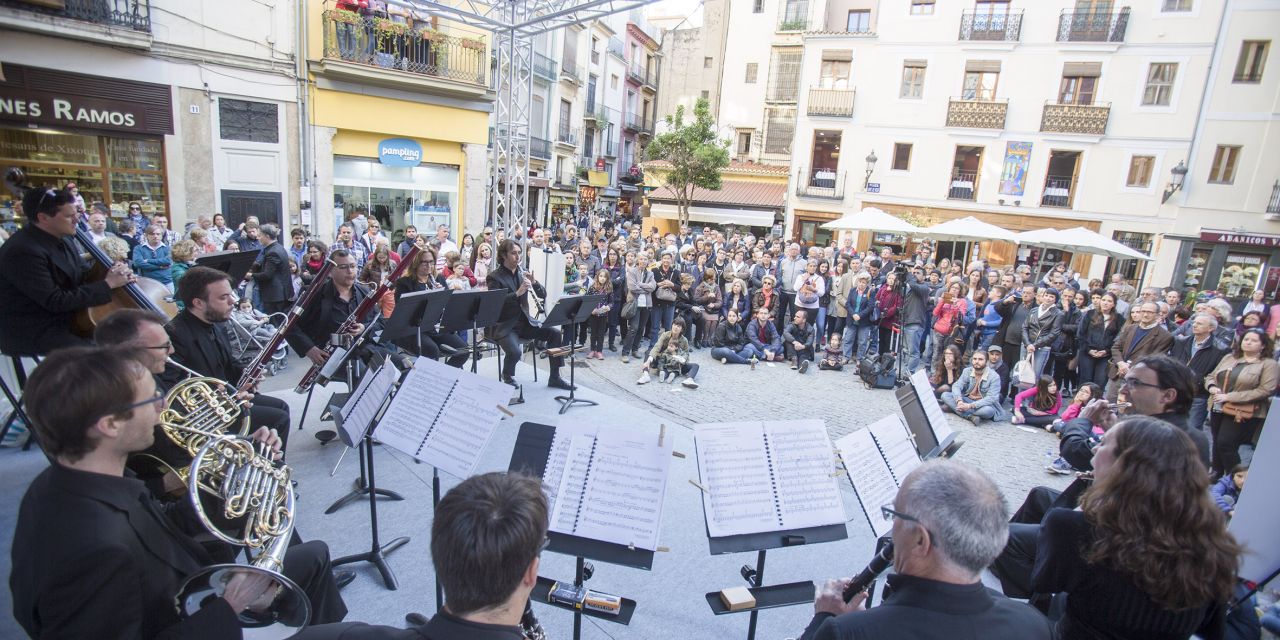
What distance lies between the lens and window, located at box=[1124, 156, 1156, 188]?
18500mm

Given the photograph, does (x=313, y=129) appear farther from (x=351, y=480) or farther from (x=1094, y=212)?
(x=1094, y=212)

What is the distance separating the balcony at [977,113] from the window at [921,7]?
317cm

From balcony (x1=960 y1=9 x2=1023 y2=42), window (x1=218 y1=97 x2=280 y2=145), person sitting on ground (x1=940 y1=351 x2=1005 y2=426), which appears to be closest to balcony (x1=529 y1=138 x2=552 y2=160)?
window (x1=218 y1=97 x2=280 y2=145)

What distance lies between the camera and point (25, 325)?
3.41 metres

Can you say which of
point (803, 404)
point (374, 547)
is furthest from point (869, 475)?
point (803, 404)

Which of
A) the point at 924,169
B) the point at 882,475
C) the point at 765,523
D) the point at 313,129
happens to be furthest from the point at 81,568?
the point at 924,169

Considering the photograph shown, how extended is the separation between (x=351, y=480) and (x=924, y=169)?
21.2m

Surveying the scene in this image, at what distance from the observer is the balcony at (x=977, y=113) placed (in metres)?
19.6

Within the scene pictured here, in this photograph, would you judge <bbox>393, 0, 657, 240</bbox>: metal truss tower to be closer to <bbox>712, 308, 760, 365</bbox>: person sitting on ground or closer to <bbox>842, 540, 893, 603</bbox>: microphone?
<bbox>712, 308, 760, 365</bbox>: person sitting on ground

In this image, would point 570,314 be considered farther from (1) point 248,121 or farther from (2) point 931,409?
(1) point 248,121

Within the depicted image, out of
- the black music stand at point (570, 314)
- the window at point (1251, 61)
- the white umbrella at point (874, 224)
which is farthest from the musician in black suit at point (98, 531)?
the window at point (1251, 61)

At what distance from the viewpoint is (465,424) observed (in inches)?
102

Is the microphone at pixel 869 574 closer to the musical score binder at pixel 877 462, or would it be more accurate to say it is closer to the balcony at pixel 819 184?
the musical score binder at pixel 877 462

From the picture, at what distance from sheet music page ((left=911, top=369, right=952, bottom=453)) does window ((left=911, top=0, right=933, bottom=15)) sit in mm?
21647
